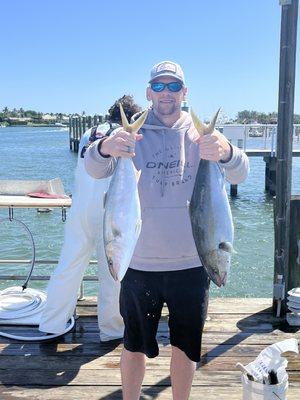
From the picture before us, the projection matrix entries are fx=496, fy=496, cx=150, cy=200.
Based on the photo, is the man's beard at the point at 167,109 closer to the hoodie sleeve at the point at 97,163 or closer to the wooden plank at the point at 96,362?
the hoodie sleeve at the point at 97,163

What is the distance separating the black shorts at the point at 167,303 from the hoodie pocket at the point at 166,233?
9cm

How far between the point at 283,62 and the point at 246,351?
83.7 inches

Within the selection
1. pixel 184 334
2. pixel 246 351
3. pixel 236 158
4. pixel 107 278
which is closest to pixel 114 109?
pixel 107 278

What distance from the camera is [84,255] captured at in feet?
→ 11.2

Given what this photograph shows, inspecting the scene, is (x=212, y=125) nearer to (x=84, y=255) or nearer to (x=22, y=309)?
(x=84, y=255)

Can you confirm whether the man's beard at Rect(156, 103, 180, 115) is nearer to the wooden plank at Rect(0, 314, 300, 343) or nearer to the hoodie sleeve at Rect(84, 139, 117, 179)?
the hoodie sleeve at Rect(84, 139, 117, 179)

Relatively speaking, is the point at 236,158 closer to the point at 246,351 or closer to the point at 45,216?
the point at 246,351

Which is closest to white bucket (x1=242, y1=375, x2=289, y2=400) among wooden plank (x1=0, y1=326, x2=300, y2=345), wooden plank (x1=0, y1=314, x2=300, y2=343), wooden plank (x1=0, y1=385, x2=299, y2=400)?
wooden plank (x1=0, y1=385, x2=299, y2=400)

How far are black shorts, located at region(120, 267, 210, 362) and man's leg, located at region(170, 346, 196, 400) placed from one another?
33mm

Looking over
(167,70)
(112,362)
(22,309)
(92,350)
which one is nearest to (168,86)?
(167,70)

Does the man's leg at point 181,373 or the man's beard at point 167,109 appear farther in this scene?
the man's leg at point 181,373

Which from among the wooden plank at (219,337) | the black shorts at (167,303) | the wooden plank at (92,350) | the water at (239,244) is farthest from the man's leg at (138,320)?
the water at (239,244)

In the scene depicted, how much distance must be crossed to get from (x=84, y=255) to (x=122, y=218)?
5.16 feet

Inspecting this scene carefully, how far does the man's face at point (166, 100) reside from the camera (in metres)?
2.18
